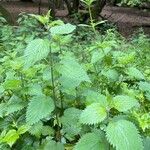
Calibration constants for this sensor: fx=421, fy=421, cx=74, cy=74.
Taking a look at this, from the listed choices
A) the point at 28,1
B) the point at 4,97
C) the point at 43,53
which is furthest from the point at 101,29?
the point at 28,1

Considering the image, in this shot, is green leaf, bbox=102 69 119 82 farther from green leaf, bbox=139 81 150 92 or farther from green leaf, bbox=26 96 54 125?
green leaf, bbox=26 96 54 125

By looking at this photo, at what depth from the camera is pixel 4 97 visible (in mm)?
2877

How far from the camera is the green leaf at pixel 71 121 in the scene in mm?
2201

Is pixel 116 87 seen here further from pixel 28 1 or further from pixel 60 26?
pixel 28 1

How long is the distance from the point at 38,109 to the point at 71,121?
210mm

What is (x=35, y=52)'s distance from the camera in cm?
200

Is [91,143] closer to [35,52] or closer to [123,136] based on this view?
[123,136]

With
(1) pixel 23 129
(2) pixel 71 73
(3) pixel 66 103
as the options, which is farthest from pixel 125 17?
(2) pixel 71 73

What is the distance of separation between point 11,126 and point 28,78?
0.32 m

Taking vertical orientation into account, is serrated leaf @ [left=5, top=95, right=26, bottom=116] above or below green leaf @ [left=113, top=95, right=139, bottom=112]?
below

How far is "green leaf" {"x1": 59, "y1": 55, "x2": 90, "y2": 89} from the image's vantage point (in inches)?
81.2

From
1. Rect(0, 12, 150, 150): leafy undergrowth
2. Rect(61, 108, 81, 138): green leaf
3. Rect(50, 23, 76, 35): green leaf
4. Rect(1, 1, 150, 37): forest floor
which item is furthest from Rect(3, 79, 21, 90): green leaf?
Rect(1, 1, 150, 37): forest floor

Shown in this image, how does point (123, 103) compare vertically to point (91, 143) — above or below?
above

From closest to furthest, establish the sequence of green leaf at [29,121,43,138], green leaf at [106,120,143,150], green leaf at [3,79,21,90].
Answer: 1. green leaf at [106,120,143,150]
2. green leaf at [29,121,43,138]
3. green leaf at [3,79,21,90]
